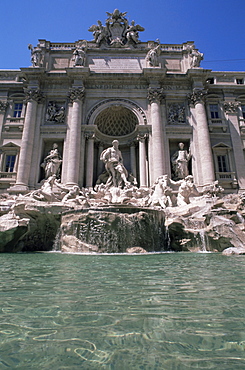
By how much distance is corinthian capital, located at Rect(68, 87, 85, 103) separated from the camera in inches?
770

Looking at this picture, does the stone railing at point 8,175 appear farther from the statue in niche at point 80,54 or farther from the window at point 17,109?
the statue in niche at point 80,54

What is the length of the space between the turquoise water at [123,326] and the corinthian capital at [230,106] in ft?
69.2

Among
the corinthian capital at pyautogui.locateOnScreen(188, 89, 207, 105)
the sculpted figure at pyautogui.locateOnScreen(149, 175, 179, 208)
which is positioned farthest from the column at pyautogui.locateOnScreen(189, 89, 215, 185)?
the sculpted figure at pyautogui.locateOnScreen(149, 175, 179, 208)

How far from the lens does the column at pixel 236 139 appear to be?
62.6 feet

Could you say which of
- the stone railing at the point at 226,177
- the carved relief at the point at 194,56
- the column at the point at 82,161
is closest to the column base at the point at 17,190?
the column at the point at 82,161

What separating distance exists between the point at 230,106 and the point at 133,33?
36.8 feet

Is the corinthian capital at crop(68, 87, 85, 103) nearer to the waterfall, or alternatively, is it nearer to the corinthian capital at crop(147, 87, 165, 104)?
the corinthian capital at crop(147, 87, 165, 104)

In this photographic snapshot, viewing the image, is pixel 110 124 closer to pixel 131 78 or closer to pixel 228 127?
pixel 131 78

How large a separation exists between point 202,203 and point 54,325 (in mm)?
11657

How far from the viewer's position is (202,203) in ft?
40.9

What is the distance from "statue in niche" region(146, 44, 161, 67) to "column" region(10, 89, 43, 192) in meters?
9.73

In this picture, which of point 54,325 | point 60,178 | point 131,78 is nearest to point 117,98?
point 131,78

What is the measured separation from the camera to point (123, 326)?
5.75ft

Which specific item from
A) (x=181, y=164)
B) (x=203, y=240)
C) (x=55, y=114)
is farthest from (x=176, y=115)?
(x=203, y=240)
